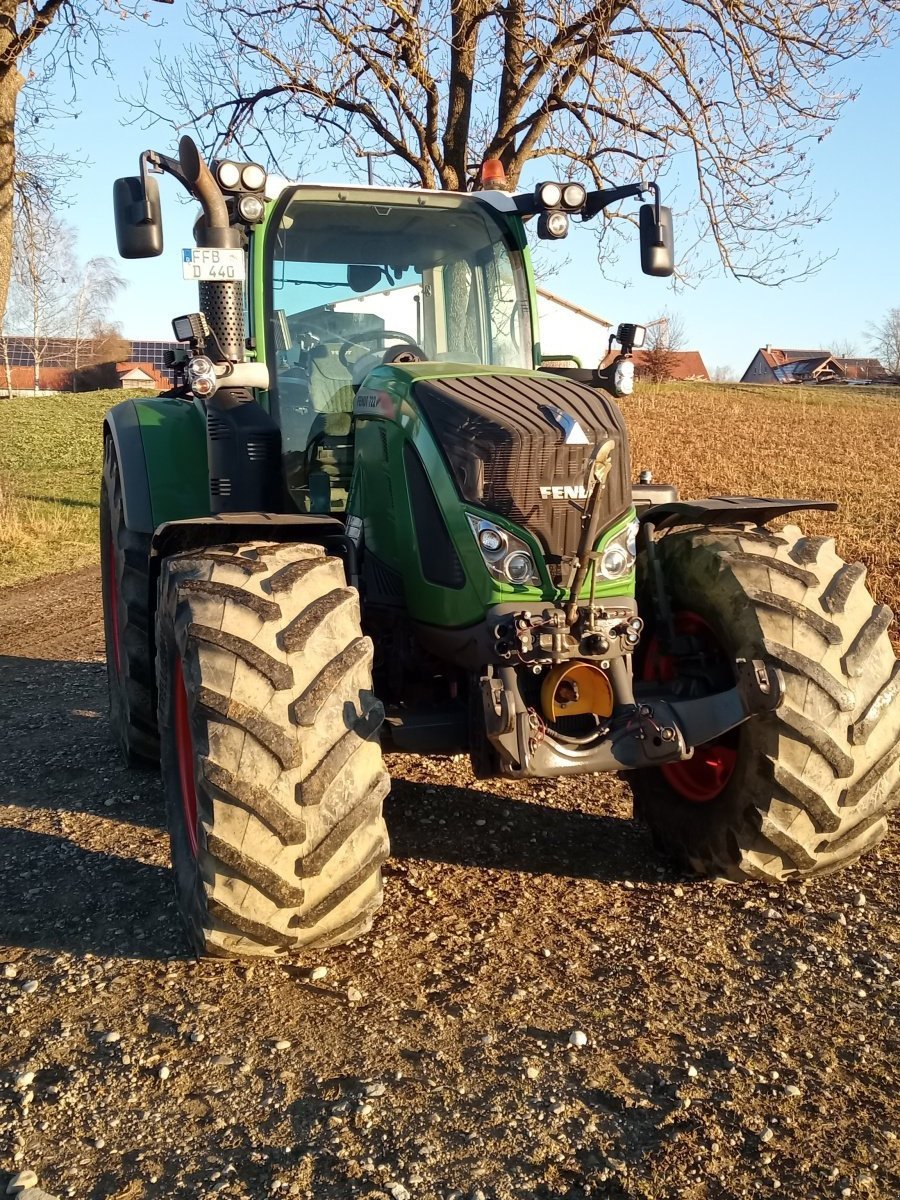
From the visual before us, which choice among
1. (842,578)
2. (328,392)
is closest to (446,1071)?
(842,578)

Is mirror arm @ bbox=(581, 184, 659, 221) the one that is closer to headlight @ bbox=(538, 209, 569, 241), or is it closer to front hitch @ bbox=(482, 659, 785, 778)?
headlight @ bbox=(538, 209, 569, 241)

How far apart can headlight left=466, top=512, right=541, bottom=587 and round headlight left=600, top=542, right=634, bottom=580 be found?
28 cm

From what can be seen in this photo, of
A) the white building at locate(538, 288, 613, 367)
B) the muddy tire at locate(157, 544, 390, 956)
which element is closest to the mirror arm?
the muddy tire at locate(157, 544, 390, 956)

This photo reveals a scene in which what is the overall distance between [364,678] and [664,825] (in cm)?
147

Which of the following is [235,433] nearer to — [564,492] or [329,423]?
[329,423]

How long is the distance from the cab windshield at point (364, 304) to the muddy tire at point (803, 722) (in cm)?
158

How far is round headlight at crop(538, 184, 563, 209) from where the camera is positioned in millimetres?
4746

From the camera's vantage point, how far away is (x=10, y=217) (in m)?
12.7

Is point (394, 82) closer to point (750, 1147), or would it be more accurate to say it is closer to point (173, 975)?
point (173, 975)

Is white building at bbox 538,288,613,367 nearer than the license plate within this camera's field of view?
No

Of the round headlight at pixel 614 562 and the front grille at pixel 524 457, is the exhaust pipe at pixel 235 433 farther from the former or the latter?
the round headlight at pixel 614 562

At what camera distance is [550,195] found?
15.6 feet

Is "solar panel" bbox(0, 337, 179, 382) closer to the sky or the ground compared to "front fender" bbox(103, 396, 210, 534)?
closer to the sky

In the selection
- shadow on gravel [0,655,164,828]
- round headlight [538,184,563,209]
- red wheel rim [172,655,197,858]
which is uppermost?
round headlight [538,184,563,209]
